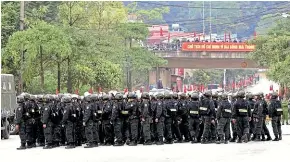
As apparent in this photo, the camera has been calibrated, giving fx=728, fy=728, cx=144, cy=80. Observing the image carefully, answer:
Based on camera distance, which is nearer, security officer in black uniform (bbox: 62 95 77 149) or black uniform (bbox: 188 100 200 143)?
security officer in black uniform (bbox: 62 95 77 149)

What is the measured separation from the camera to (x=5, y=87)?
31.3 m

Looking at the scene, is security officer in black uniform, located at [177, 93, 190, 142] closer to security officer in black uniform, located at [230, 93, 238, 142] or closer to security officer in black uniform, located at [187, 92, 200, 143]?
security officer in black uniform, located at [187, 92, 200, 143]

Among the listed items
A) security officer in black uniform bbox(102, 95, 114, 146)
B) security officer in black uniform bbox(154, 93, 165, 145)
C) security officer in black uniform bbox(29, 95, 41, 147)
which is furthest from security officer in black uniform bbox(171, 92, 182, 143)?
security officer in black uniform bbox(29, 95, 41, 147)

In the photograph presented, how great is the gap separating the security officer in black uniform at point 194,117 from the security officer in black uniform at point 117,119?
232cm

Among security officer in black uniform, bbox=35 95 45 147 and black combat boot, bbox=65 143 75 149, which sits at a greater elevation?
security officer in black uniform, bbox=35 95 45 147

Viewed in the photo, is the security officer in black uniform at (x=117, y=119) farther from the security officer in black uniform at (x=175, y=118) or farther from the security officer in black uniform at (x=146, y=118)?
the security officer in black uniform at (x=175, y=118)

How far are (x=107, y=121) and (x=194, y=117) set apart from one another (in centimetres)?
292

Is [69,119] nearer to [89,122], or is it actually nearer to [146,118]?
[89,122]

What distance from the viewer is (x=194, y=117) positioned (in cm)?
2445

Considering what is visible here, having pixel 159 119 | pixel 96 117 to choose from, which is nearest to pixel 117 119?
pixel 96 117

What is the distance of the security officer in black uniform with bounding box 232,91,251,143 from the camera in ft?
79.7

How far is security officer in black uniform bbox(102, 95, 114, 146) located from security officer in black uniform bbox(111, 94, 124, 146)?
20cm

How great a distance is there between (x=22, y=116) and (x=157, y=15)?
62887 millimetres

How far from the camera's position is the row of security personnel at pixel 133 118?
78.5ft
